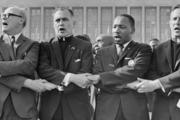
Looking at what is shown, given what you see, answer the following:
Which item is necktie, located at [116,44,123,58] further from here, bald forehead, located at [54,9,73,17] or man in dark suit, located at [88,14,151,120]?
bald forehead, located at [54,9,73,17]

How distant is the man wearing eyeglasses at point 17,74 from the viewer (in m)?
4.64

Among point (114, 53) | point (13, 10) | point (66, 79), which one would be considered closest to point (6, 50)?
point (13, 10)

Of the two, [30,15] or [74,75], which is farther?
[30,15]

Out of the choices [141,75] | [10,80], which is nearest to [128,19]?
[141,75]

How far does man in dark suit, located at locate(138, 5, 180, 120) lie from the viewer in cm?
450

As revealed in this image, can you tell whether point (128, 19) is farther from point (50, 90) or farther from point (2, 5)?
point (2, 5)

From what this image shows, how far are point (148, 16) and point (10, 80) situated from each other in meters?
35.5

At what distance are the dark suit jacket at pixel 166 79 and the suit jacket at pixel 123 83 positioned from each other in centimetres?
14

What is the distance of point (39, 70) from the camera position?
4930 mm

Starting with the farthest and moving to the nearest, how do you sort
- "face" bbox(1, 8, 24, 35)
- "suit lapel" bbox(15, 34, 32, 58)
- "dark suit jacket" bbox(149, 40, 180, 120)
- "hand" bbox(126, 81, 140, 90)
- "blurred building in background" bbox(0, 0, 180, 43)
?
"blurred building in background" bbox(0, 0, 180, 43) → "face" bbox(1, 8, 24, 35) → "suit lapel" bbox(15, 34, 32, 58) → "hand" bbox(126, 81, 140, 90) → "dark suit jacket" bbox(149, 40, 180, 120)

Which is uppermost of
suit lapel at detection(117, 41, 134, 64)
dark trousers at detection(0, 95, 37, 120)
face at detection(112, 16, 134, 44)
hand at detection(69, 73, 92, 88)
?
face at detection(112, 16, 134, 44)

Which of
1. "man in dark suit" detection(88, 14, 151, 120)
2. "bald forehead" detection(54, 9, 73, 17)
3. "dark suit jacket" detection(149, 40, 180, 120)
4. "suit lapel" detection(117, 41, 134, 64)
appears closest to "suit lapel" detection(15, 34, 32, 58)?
"bald forehead" detection(54, 9, 73, 17)

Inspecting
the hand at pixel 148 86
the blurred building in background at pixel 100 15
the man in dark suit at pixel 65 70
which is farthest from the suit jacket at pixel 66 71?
the blurred building in background at pixel 100 15

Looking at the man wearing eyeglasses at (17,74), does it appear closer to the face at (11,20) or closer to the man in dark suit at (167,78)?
the face at (11,20)
